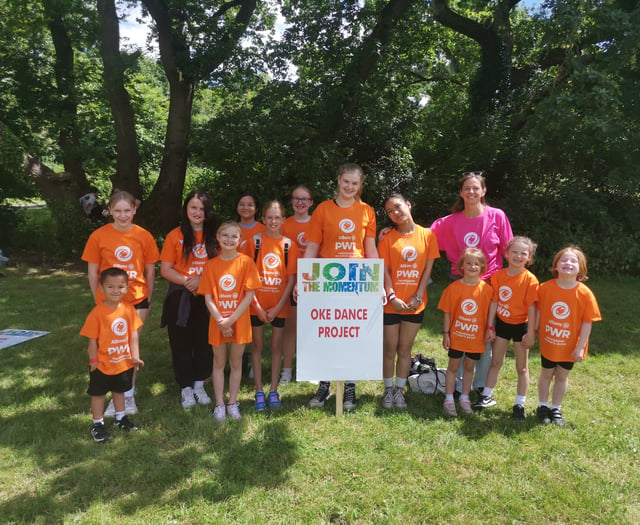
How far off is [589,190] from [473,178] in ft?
24.5

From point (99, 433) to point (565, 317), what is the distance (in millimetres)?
3592

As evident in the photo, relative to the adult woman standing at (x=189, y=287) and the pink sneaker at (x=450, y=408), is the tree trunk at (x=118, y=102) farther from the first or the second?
the pink sneaker at (x=450, y=408)

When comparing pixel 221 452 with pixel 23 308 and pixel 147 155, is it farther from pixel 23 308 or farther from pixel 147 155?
pixel 147 155

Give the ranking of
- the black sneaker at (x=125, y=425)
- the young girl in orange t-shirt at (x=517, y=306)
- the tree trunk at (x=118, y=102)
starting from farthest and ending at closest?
the tree trunk at (x=118, y=102), the young girl in orange t-shirt at (x=517, y=306), the black sneaker at (x=125, y=425)

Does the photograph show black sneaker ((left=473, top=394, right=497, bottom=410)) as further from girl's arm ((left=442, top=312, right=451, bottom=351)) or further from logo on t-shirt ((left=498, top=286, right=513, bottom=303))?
logo on t-shirt ((left=498, top=286, right=513, bottom=303))

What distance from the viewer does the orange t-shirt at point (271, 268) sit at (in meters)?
3.94

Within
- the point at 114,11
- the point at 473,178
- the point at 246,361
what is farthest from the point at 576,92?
the point at 114,11

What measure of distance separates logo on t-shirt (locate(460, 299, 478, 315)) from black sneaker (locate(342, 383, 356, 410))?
119 centimetres

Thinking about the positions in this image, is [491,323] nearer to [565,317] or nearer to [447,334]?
[447,334]

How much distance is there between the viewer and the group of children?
3.46m

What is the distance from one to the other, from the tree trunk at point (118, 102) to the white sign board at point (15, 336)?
4.92 meters

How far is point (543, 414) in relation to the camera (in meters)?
3.69

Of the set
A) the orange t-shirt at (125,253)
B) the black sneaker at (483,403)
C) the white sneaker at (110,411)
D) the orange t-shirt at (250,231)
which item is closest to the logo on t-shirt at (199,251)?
the orange t-shirt at (125,253)

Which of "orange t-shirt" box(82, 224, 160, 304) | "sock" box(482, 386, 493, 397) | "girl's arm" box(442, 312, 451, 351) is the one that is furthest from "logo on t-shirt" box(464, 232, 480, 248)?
"orange t-shirt" box(82, 224, 160, 304)
